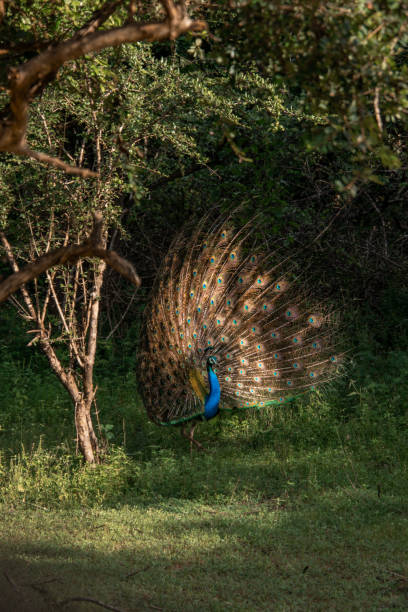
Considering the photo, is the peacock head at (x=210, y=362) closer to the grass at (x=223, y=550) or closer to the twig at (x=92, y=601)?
the grass at (x=223, y=550)

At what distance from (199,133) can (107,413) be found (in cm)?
346

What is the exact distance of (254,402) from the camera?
7988 millimetres

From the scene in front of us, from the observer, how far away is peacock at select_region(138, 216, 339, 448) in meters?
8.09

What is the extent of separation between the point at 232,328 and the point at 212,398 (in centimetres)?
100

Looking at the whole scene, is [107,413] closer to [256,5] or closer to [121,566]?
[121,566]

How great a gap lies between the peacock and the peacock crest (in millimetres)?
11

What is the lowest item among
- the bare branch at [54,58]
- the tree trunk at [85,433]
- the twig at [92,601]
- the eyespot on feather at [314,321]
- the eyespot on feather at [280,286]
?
the twig at [92,601]

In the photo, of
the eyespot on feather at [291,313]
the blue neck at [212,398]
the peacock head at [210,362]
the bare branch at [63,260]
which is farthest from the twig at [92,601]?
the eyespot on feather at [291,313]

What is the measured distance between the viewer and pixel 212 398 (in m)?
7.60

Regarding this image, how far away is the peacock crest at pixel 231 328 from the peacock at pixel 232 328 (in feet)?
0.04

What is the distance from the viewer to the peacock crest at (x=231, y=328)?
26.5 feet

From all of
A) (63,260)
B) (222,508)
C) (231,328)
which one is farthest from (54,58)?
(231,328)

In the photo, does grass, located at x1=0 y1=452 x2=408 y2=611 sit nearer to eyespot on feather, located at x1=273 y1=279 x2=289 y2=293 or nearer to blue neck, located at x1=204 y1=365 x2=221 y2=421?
blue neck, located at x1=204 y1=365 x2=221 y2=421

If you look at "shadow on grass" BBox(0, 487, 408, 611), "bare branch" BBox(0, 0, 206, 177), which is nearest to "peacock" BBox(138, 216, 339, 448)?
"shadow on grass" BBox(0, 487, 408, 611)
